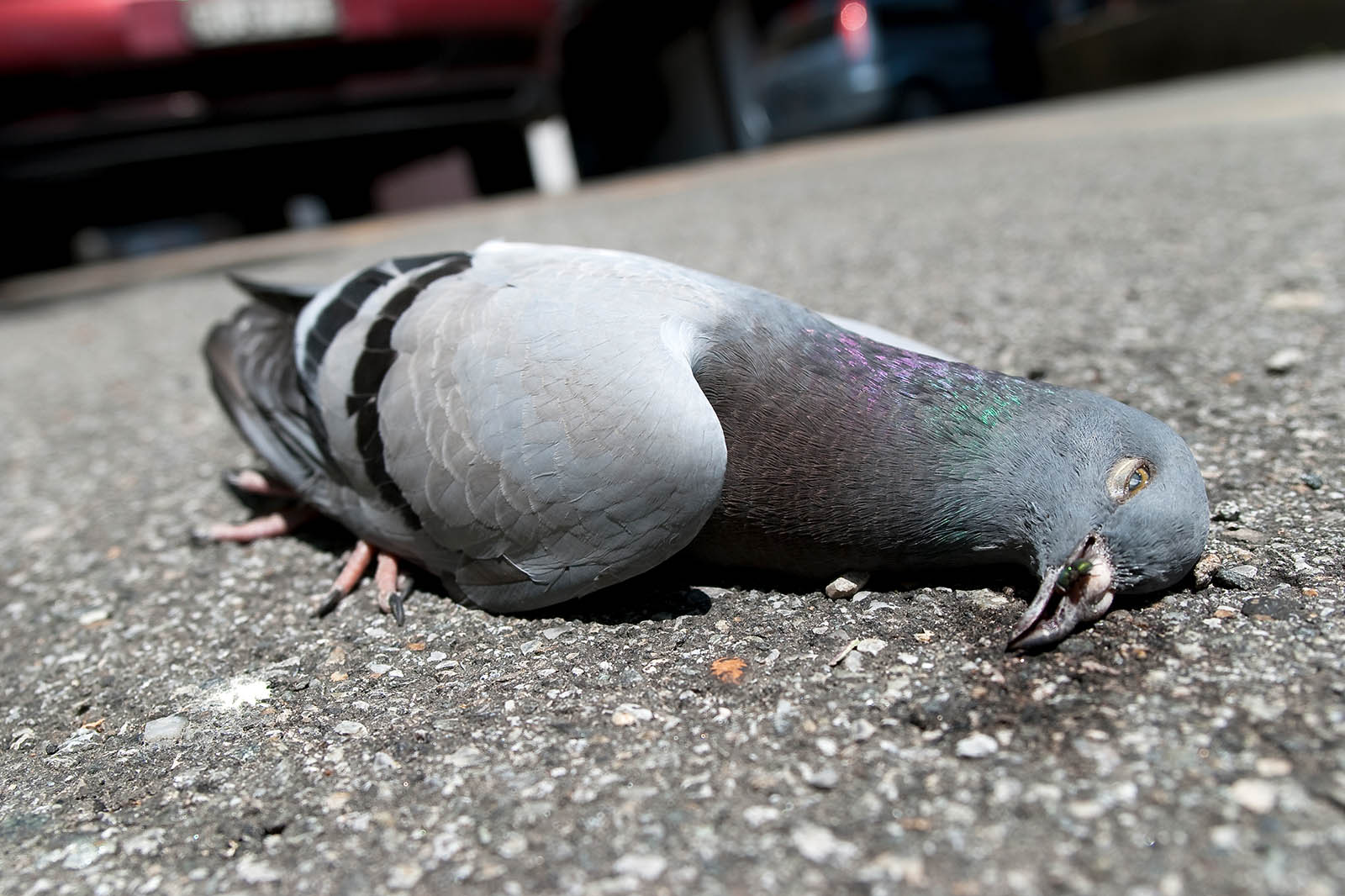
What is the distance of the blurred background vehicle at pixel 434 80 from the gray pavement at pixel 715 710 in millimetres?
3885

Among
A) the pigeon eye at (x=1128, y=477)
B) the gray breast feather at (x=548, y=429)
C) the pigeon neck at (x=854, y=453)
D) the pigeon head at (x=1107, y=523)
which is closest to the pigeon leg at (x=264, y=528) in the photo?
the gray breast feather at (x=548, y=429)

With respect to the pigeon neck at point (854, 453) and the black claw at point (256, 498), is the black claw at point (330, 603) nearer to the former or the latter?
the black claw at point (256, 498)

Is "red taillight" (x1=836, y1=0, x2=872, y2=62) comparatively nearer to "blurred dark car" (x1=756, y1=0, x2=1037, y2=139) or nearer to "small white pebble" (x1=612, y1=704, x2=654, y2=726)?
"blurred dark car" (x1=756, y1=0, x2=1037, y2=139)

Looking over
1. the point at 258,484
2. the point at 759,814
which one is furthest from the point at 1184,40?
the point at 759,814

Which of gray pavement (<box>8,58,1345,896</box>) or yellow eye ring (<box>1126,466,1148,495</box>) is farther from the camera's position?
yellow eye ring (<box>1126,466,1148,495</box>)

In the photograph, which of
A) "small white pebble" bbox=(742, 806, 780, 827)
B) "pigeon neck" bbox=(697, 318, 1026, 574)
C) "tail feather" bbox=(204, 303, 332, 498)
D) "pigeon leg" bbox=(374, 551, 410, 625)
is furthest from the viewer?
"tail feather" bbox=(204, 303, 332, 498)

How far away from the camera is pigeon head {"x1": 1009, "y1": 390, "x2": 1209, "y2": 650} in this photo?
1.72m

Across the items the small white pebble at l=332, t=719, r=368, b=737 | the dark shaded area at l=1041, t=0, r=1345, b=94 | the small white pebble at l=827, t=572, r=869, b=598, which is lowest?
the small white pebble at l=827, t=572, r=869, b=598

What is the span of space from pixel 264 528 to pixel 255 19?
4585 millimetres

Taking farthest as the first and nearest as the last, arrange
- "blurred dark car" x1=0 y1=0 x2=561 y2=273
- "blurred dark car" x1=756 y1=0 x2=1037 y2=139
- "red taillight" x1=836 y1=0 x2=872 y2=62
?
"blurred dark car" x1=756 y1=0 x2=1037 y2=139
"red taillight" x1=836 y1=0 x2=872 y2=62
"blurred dark car" x1=0 y1=0 x2=561 y2=273

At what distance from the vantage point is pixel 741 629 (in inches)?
77.1

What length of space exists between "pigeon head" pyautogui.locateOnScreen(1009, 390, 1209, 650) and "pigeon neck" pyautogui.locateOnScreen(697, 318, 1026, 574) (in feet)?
0.35

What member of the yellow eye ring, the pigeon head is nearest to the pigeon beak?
the pigeon head

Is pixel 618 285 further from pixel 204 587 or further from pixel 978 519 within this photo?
pixel 204 587
